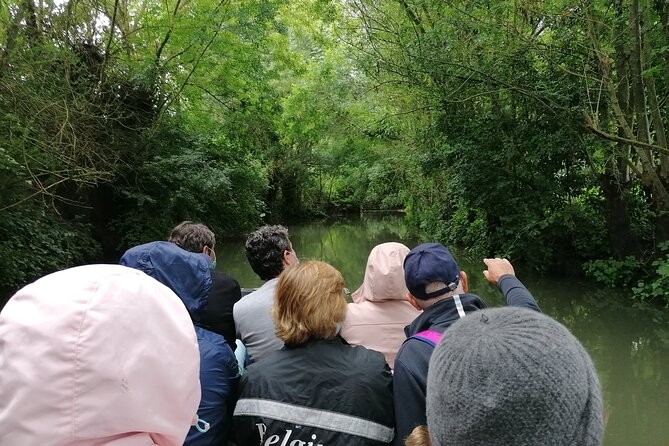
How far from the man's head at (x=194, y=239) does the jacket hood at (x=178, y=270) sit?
5.44 ft

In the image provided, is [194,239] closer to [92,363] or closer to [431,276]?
[431,276]

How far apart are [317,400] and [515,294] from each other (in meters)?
1.00

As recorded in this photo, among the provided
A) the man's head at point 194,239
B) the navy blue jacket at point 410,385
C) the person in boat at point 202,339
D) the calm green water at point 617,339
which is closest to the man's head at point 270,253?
the man's head at point 194,239

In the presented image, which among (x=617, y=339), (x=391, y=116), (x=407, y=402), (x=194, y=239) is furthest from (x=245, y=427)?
(x=391, y=116)

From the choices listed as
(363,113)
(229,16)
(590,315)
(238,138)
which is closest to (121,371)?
(590,315)

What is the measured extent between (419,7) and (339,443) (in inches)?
394

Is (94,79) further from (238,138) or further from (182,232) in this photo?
(182,232)

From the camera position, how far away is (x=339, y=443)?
156 centimetres

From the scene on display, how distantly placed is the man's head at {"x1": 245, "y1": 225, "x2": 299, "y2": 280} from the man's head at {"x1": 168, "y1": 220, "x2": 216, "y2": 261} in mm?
618

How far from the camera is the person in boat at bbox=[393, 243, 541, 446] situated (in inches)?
61.1

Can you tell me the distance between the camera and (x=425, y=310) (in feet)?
6.23

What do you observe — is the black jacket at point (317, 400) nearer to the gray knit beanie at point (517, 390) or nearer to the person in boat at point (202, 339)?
the person in boat at point (202, 339)

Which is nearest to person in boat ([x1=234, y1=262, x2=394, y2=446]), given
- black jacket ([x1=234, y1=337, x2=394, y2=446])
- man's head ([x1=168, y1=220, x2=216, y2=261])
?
black jacket ([x1=234, y1=337, x2=394, y2=446])

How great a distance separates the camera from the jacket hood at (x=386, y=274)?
7.84 feet
